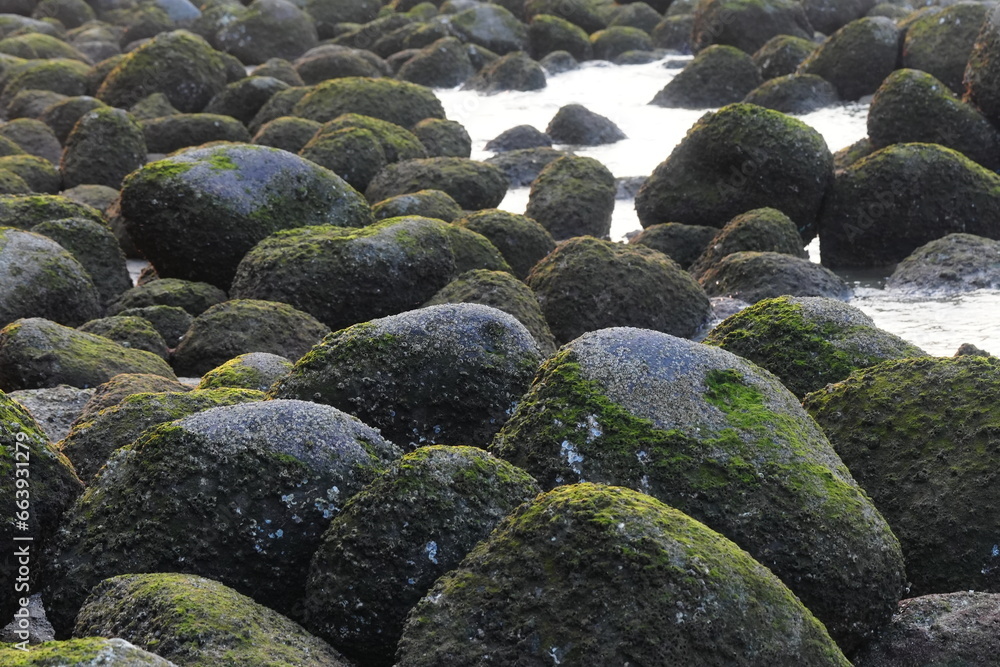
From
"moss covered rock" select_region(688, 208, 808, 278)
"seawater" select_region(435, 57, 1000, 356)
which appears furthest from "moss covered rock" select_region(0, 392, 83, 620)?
"moss covered rock" select_region(688, 208, 808, 278)

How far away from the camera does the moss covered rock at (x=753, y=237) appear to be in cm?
1039

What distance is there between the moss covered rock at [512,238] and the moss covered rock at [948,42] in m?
7.52

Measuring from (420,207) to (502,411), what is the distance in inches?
217

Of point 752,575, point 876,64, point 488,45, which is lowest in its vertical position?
point 488,45

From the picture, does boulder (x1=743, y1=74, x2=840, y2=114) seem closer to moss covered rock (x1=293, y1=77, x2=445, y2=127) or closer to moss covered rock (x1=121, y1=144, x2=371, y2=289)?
moss covered rock (x1=293, y1=77, x2=445, y2=127)

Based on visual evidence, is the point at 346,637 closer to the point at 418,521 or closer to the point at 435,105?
the point at 418,521

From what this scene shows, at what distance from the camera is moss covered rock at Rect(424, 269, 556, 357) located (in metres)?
8.13

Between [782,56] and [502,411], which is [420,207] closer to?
[502,411]

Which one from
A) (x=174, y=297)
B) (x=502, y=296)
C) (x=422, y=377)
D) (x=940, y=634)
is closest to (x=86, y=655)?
(x=422, y=377)

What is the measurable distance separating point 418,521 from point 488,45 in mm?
19460

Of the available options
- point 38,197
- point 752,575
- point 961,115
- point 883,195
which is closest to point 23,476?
point 752,575

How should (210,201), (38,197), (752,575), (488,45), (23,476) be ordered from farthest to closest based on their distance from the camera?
(488,45) → (38,197) → (210,201) → (23,476) → (752,575)

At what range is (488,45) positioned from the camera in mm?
22734

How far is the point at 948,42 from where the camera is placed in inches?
611
